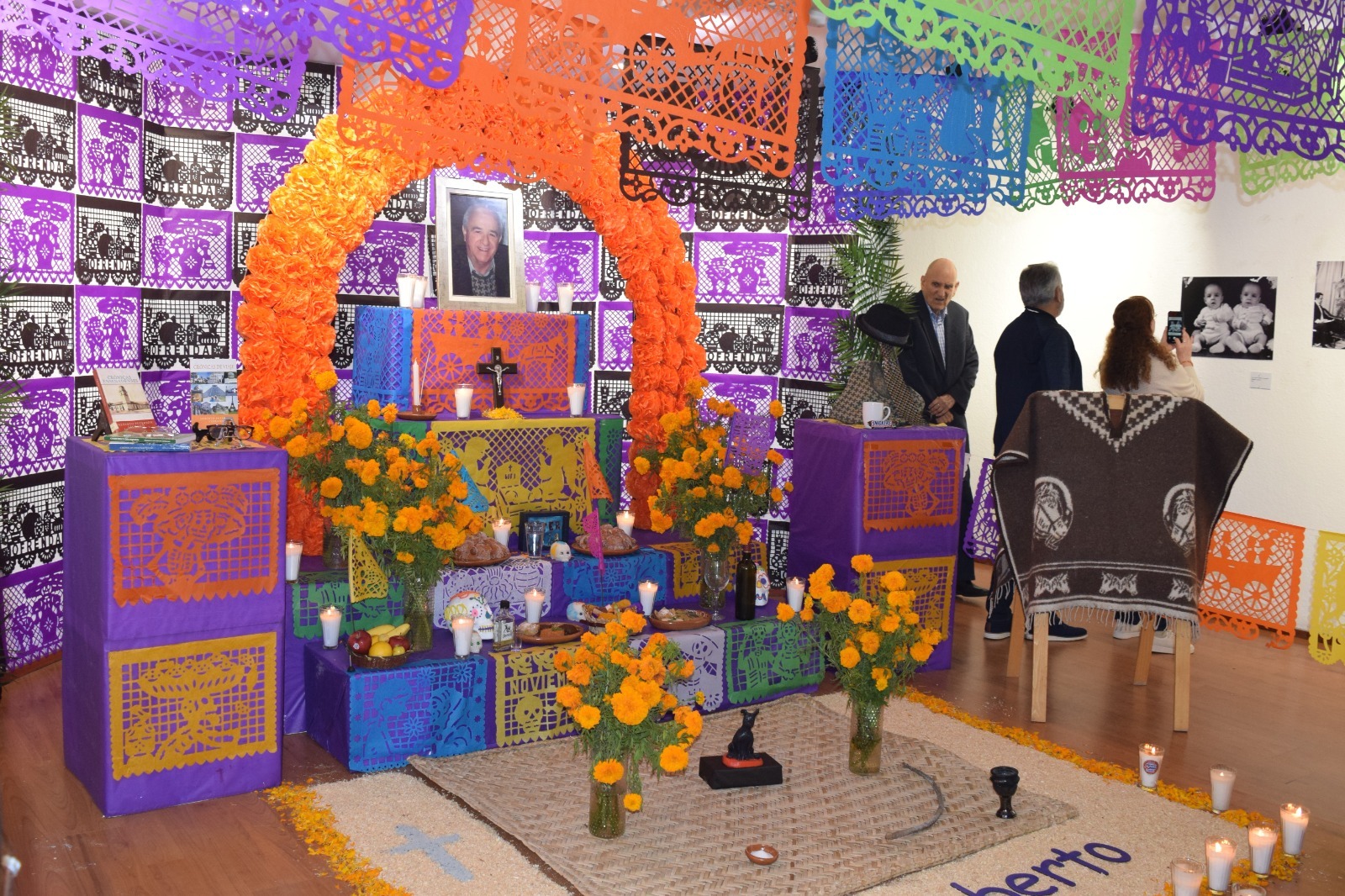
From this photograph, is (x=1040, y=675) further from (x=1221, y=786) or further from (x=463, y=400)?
(x=463, y=400)

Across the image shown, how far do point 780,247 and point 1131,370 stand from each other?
2.14 metres

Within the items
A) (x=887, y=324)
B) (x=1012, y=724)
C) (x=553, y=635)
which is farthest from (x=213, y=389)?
(x=1012, y=724)

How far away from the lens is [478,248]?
575cm

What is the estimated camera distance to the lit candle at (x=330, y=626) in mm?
4117

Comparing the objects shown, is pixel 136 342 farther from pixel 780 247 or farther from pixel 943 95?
pixel 943 95

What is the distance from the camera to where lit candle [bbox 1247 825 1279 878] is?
3.22 m

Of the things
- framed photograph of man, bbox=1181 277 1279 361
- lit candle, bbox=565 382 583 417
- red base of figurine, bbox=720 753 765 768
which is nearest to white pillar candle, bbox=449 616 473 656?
red base of figurine, bbox=720 753 765 768

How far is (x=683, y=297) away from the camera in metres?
6.13

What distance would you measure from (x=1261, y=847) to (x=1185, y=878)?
19.2 inches

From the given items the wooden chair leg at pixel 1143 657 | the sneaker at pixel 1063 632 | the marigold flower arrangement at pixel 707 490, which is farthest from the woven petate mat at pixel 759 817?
the sneaker at pixel 1063 632

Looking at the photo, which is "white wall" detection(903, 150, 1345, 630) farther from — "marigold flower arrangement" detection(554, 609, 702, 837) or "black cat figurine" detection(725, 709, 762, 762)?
"marigold flower arrangement" detection(554, 609, 702, 837)

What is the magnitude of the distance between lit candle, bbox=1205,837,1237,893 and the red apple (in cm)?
258

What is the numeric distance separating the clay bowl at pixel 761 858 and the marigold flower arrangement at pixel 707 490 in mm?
1639

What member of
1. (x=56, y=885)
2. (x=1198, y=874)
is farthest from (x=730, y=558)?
(x=56, y=885)
